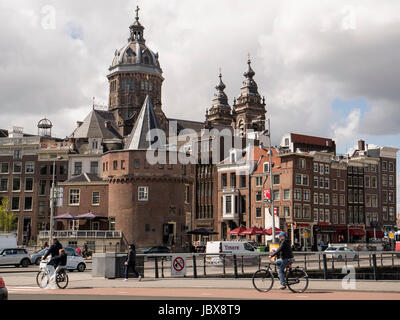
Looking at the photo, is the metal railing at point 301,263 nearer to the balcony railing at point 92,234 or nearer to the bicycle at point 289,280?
the bicycle at point 289,280

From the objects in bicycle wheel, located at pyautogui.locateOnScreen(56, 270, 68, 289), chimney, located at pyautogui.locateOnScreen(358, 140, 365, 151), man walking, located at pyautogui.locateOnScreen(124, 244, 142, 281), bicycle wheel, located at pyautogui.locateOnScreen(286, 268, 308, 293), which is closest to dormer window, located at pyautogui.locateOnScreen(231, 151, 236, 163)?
chimney, located at pyautogui.locateOnScreen(358, 140, 365, 151)

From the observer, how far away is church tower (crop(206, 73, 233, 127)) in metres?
140

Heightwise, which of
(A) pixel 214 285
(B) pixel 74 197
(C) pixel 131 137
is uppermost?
(C) pixel 131 137

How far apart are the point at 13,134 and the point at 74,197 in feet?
91.9

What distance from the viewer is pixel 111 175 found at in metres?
70.9

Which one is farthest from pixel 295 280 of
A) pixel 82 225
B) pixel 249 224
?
pixel 249 224

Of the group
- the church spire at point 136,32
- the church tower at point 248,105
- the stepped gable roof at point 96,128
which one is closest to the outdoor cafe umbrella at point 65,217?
the stepped gable roof at point 96,128

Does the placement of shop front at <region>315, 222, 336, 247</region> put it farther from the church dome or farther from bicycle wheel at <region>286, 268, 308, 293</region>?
bicycle wheel at <region>286, 268, 308, 293</region>

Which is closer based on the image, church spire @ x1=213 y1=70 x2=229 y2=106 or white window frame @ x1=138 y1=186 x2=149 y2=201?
white window frame @ x1=138 y1=186 x2=149 y2=201

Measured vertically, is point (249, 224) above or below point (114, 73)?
below

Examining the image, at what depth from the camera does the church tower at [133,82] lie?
113938 millimetres

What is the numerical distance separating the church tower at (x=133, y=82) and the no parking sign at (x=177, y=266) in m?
87.1

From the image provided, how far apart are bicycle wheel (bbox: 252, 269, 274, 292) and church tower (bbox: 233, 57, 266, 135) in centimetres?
11659
